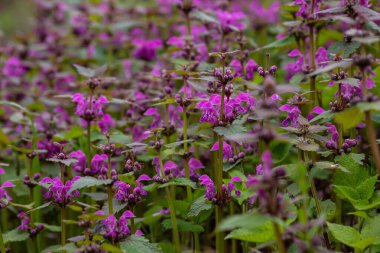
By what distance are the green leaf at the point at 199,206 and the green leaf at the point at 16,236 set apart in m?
0.73

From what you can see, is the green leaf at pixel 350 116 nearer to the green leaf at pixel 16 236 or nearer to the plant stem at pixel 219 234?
the plant stem at pixel 219 234

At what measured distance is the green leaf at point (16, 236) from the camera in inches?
81.5

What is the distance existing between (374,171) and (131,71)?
2164mm

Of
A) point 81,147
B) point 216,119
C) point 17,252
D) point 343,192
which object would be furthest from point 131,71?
point 343,192

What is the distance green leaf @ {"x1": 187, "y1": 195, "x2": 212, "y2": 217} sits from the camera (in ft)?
5.94

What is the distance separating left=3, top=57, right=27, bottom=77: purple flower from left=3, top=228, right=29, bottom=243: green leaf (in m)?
1.68

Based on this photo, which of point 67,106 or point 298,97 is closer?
point 298,97

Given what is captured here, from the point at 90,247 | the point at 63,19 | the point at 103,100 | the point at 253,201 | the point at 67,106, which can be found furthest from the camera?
the point at 63,19

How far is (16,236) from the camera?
211 centimetres

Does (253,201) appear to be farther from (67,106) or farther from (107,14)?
(107,14)

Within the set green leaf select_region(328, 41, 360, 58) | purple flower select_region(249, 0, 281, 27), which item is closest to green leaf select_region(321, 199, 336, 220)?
green leaf select_region(328, 41, 360, 58)

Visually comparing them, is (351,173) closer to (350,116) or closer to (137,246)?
(350,116)

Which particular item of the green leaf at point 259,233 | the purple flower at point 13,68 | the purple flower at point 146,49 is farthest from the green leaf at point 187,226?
the purple flower at point 13,68

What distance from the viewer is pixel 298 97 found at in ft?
6.19
